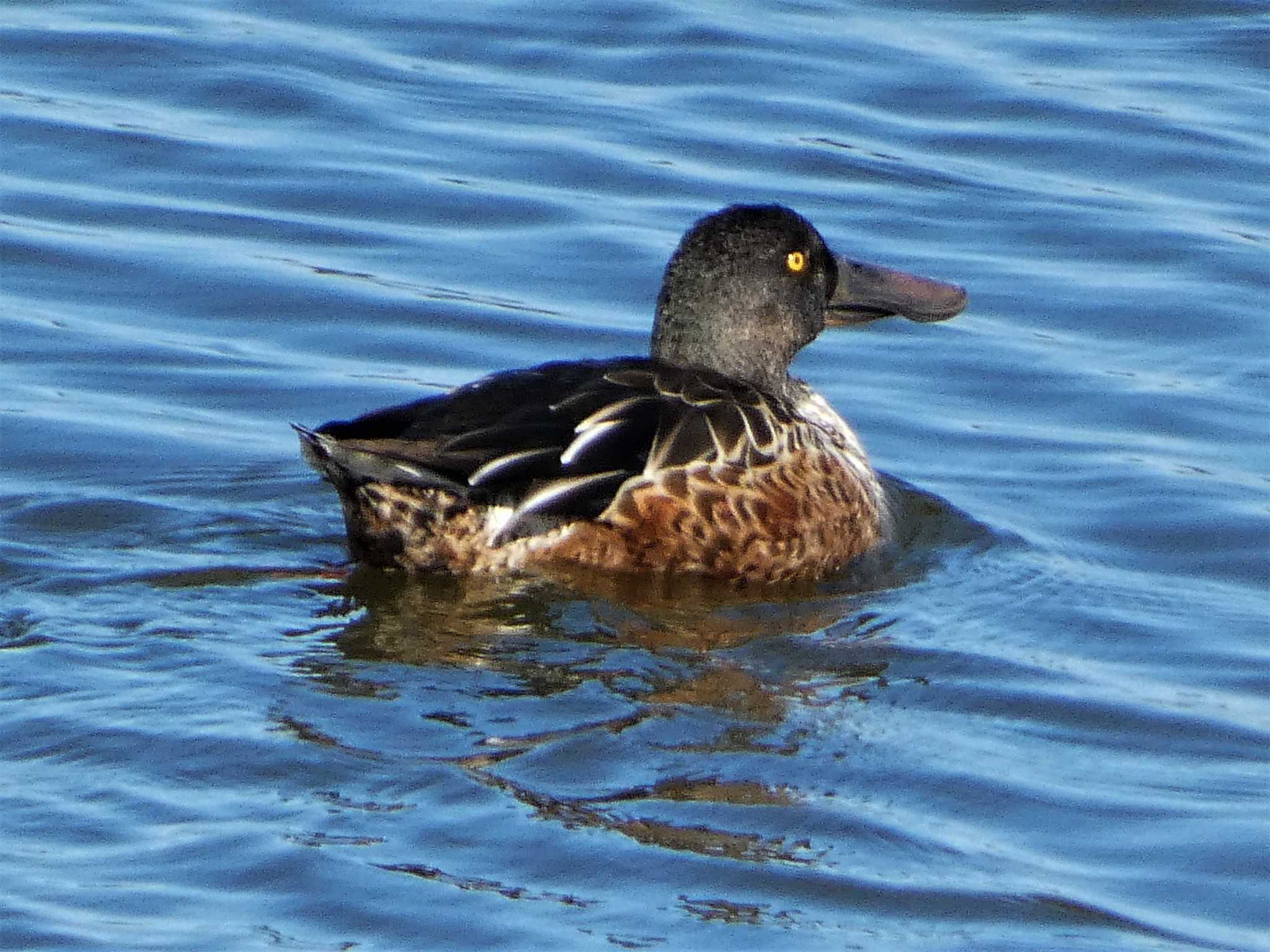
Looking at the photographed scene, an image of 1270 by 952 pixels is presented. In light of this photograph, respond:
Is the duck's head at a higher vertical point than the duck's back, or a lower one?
higher

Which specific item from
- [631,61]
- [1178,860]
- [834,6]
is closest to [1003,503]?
[1178,860]

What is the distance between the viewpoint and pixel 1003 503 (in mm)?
8867

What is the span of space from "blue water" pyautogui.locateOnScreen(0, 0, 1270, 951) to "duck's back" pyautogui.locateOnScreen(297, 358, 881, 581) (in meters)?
0.18

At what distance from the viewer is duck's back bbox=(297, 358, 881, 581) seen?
736cm

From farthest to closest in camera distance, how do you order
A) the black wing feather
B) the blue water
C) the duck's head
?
the duck's head
the black wing feather
the blue water

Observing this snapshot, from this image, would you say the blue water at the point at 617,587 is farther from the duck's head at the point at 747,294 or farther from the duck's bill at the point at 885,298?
the duck's head at the point at 747,294

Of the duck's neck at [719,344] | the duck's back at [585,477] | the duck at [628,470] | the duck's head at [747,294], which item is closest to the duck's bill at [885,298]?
the duck's head at [747,294]

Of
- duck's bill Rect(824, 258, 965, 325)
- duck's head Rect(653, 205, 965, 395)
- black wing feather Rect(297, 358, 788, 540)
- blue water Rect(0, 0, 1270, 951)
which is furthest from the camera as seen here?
duck's bill Rect(824, 258, 965, 325)

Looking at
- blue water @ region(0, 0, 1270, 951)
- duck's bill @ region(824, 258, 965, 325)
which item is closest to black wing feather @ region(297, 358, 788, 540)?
blue water @ region(0, 0, 1270, 951)

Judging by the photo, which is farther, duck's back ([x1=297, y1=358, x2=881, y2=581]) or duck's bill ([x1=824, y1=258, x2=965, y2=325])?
duck's bill ([x1=824, y1=258, x2=965, y2=325])

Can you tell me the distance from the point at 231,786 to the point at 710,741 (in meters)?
1.27

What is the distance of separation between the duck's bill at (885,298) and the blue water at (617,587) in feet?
2.02

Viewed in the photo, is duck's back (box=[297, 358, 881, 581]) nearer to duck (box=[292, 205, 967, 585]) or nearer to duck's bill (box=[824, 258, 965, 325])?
duck (box=[292, 205, 967, 585])

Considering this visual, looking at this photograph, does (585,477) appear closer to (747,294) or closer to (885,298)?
(747,294)
